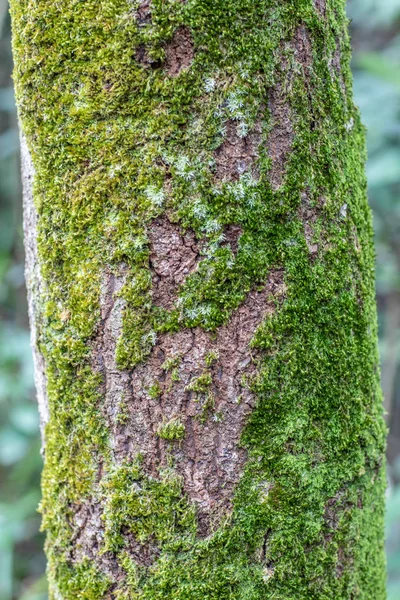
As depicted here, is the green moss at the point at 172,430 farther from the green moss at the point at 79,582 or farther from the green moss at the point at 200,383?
the green moss at the point at 79,582

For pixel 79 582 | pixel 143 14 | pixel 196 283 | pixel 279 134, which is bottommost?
pixel 79 582

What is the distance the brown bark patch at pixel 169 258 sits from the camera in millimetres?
864

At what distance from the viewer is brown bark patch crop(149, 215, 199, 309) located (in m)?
0.86

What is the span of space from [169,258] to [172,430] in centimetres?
30

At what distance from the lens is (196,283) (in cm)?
87

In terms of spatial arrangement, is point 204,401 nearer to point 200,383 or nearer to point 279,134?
point 200,383

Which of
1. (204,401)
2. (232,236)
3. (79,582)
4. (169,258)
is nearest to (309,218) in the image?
(232,236)

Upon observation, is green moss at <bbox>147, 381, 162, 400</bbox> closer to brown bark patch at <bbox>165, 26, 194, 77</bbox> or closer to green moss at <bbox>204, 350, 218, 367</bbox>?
green moss at <bbox>204, 350, 218, 367</bbox>

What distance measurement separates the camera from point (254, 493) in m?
0.90

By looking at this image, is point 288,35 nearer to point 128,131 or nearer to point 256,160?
point 256,160

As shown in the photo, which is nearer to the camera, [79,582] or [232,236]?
[232,236]

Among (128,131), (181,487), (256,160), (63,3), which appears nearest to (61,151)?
(128,131)

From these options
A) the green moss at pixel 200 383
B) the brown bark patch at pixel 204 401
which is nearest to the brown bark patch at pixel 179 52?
the brown bark patch at pixel 204 401

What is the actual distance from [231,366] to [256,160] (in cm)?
36
